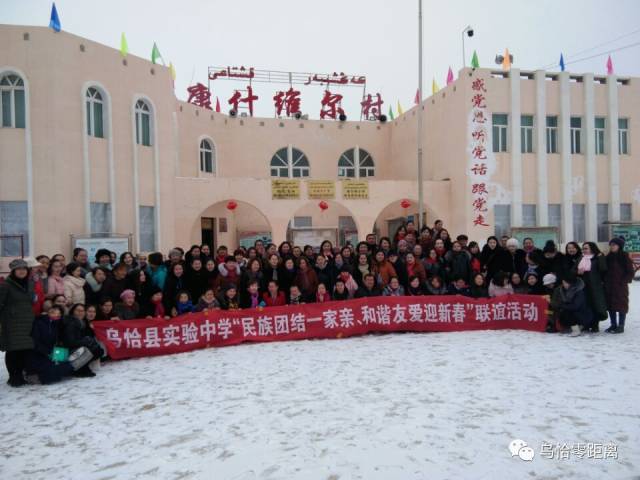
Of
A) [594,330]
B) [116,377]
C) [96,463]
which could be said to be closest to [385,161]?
[594,330]

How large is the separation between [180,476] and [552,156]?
18.5m

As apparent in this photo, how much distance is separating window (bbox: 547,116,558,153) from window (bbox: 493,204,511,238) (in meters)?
3.00

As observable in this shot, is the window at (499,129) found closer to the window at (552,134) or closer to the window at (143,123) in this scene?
the window at (552,134)

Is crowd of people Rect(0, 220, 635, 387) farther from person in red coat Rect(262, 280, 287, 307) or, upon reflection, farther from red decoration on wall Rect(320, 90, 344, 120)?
red decoration on wall Rect(320, 90, 344, 120)

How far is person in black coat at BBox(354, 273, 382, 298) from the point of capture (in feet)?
26.3

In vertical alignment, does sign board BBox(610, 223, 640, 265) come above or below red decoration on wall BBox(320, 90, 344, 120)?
below

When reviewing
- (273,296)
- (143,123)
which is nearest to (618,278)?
(273,296)

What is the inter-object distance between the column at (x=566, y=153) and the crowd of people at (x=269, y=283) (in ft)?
36.7

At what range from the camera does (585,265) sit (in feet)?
24.2

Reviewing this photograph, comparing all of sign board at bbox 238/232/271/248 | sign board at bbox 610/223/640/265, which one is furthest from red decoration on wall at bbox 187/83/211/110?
sign board at bbox 610/223/640/265

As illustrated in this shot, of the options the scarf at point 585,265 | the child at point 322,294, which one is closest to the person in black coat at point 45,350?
the child at point 322,294

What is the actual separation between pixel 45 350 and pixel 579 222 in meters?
18.5

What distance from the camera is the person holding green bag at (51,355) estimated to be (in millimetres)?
5684

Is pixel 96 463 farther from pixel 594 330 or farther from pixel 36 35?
pixel 36 35
